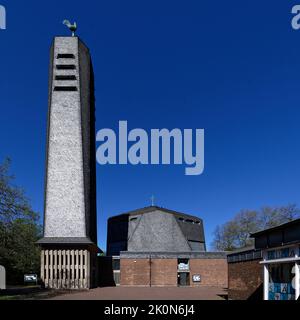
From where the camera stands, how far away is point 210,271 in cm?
5197

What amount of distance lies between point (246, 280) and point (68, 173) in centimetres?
2354

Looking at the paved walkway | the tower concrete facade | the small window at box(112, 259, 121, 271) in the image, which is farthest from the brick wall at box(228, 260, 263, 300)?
the small window at box(112, 259, 121, 271)

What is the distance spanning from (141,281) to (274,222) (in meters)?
23.3

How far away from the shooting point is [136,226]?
6788cm

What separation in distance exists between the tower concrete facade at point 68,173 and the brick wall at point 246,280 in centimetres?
1634

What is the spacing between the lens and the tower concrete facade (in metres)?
38.7

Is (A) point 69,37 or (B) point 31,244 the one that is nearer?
(B) point 31,244

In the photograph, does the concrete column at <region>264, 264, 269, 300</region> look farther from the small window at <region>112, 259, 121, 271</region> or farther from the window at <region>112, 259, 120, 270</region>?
the window at <region>112, 259, 120, 270</region>

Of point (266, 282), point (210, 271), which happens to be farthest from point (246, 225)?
point (266, 282)

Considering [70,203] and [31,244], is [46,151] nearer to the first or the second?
[70,203]

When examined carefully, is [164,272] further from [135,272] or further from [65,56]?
[65,56]

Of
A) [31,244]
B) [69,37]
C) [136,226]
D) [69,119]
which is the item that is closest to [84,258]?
[31,244]

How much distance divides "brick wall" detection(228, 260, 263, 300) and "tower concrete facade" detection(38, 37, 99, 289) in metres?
16.3
